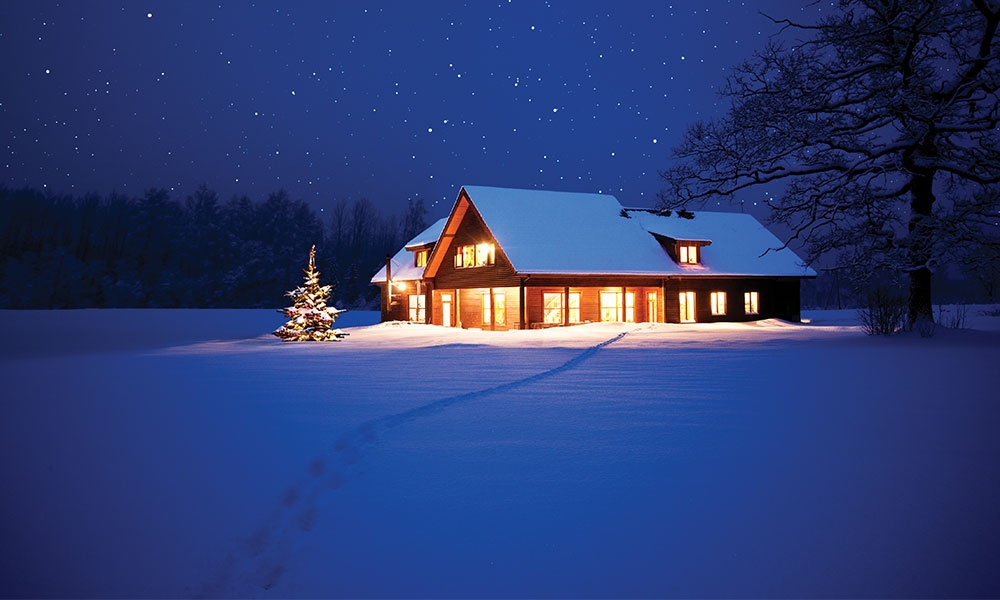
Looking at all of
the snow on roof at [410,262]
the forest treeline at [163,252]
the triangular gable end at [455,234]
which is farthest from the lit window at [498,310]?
the forest treeline at [163,252]

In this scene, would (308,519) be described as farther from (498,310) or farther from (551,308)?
(498,310)

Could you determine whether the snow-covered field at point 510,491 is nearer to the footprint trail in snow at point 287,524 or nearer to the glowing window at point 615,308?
the footprint trail in snow at point 287,524

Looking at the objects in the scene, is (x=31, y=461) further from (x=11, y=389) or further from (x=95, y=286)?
(x=95, y=286)

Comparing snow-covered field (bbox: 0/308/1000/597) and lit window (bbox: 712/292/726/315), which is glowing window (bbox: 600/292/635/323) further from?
snow-covered field (bbox: 0/308/1000/597)

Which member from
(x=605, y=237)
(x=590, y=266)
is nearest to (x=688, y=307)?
(x=605, y=237)

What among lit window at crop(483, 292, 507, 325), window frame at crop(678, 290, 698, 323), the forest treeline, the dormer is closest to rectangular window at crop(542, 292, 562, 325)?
lit window at crop(483, 292, 507, 325)

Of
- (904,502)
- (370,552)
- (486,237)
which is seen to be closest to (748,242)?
(486,237)

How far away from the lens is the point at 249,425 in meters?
6.46

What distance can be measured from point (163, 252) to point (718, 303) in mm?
71466

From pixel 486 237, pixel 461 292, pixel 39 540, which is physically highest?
pixel 486 237

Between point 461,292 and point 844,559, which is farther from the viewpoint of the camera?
point 461,292

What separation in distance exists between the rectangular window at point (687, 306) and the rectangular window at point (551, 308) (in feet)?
22.9

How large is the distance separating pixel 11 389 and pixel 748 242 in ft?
109

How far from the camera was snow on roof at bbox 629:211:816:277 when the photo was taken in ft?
99.1
